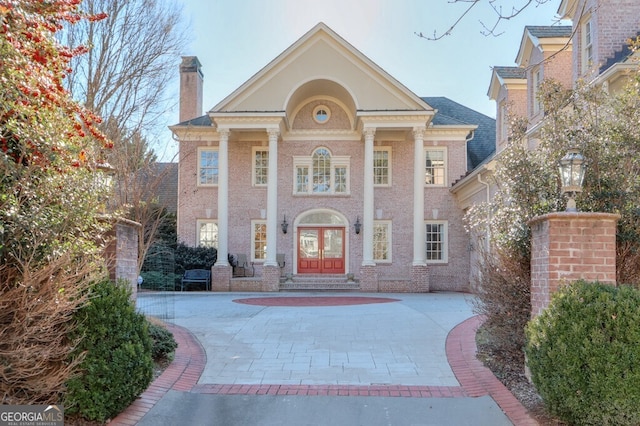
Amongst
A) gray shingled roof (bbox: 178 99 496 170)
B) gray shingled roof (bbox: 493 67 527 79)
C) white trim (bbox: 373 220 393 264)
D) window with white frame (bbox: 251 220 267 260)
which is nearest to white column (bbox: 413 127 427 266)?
white trim (bbox: 373 220 393 264)

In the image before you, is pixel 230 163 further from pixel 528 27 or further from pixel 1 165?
pixel 1 165

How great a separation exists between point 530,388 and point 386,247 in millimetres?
14406

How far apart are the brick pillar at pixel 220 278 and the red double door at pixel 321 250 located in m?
3.02

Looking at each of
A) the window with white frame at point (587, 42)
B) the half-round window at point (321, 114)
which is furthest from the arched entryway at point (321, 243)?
the window with white frame at point (587, 42)

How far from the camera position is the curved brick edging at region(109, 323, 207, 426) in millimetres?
4359

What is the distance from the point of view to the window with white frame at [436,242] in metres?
19.5

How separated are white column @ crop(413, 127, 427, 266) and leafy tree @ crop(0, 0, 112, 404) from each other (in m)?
14.9

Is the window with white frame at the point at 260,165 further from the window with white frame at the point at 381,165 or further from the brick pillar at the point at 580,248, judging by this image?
the brick pillar at the point at 580,248

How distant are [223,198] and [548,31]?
11948 mm

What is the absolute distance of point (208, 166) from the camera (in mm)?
19859

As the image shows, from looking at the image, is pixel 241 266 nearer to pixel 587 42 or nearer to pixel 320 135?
pixel 320 135

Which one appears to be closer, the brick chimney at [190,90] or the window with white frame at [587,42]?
the window with white frame at [587,42]

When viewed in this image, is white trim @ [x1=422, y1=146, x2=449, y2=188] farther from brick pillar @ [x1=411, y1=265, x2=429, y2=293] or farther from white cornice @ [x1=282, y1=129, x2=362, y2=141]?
brick pillar @ [x1=411, y1=265, x2=429, y2=293]

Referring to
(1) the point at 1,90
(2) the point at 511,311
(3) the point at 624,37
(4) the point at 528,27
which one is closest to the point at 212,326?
(2) the point at 511,311
